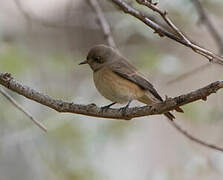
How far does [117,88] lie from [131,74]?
0.43ft

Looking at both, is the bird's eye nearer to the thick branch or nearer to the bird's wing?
the bird's wing

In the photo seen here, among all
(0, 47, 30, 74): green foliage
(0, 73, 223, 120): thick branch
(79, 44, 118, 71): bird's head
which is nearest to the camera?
(0, 73, 223, 120): thick branch

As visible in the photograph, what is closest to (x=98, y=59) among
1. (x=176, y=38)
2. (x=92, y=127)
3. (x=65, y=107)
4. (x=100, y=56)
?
(x=100, y=56)

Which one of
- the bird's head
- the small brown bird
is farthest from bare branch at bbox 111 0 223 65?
the bird's head

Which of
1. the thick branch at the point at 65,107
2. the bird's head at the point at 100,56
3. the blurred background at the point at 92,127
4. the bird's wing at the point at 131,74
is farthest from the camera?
the blurred background at the point at 92,127

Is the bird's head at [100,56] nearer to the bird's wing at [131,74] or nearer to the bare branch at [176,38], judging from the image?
the bird's wing at [131,74]

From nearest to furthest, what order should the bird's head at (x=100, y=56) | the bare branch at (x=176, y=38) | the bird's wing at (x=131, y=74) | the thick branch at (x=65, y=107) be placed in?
1. the bare branch at (x=176, y=38)
2. the thick branch at (x=65, y=107)
3. the bird's wing at (x=131, y=74)
4. the bird's head at (x=100, y=56)

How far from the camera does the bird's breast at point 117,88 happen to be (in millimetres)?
3642

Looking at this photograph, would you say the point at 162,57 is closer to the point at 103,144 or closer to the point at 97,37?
the point at 103,144

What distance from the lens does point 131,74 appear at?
3.69m

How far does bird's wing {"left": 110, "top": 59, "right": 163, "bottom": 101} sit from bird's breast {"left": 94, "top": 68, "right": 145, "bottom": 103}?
0.09 feet

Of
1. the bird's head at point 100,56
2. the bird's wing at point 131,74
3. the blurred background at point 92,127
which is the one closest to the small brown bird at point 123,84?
the bird's wing at point 131,74

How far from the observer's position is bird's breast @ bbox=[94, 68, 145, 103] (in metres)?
3.64

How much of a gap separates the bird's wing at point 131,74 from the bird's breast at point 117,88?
1.1 inches
